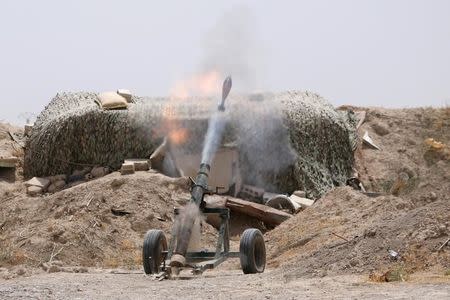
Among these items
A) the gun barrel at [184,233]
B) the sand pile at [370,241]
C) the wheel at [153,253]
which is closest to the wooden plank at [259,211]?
the sand pile at [370,241]

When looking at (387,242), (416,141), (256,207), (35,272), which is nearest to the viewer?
(387,242)

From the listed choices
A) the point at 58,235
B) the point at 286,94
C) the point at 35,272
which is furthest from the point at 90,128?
the point at 35,272

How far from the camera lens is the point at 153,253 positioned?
12539 mm

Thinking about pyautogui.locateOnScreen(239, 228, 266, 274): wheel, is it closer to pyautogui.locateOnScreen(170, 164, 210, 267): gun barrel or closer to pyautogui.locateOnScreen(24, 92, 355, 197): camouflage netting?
pyautogui.locateOnScreen(170, 164, 210, 267): gun barrel

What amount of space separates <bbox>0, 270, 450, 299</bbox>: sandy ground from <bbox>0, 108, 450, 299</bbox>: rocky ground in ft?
0.06

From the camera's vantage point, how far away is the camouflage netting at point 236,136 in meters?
22.2

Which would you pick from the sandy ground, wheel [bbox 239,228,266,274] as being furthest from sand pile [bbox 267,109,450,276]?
the sandy ground

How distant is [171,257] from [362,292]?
4.00 m

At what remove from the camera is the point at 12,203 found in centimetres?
2150

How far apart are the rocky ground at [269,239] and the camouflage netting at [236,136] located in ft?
5.45

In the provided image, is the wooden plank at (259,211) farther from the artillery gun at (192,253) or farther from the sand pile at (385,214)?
the artillery gun at (192,253)

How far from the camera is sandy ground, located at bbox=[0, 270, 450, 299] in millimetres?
8734

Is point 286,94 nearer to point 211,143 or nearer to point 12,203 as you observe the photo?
point 12,203

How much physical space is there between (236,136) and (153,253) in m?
9.96
